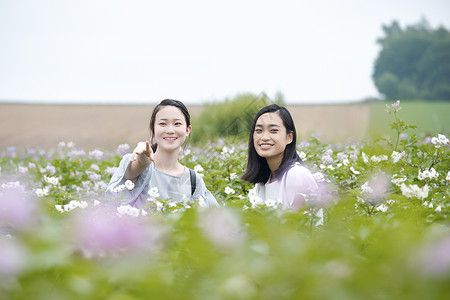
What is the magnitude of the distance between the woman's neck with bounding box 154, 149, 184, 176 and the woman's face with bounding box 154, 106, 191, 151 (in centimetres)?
7

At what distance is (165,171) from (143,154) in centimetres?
43

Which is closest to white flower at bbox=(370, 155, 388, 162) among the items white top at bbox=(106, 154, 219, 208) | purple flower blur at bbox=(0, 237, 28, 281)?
white top at bbox=(106, 154, 219, 208)

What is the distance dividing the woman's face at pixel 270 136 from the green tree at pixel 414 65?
38.9 metres

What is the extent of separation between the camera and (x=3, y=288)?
1.10 m

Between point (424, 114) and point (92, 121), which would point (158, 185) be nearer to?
point (92, 121)

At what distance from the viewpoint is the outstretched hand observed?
11.6 ft

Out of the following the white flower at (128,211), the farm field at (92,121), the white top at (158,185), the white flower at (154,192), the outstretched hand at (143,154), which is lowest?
the farm field at (92,121)

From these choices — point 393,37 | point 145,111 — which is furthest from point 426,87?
point 145,111

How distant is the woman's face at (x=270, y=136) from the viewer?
3590 mm

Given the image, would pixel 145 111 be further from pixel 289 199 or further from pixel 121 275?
pixel 121 275

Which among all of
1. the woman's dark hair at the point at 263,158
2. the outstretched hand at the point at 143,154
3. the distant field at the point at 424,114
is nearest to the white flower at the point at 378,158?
the woman's dark hair at the point at 263,158

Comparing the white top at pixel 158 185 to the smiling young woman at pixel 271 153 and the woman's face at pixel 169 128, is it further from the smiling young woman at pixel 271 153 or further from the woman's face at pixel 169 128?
the smiling young woman at pixel 271 153

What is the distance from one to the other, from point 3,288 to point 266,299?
1.94 ft

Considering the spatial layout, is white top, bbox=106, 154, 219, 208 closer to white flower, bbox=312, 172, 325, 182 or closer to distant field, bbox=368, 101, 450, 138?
white flower, bbox=312, 172, 325, 182
